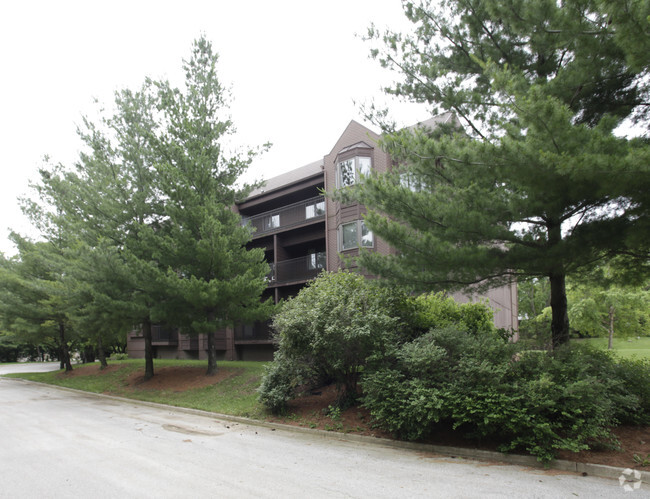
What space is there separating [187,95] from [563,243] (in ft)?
50.4

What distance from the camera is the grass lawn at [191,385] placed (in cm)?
1262

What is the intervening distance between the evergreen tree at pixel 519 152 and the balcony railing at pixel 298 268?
41.1ft

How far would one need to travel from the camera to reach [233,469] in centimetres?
640

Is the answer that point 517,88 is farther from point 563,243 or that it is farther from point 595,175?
point 563,243

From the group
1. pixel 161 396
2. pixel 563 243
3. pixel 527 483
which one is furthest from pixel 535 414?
pixel 161 396

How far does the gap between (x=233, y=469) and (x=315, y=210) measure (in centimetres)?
1771

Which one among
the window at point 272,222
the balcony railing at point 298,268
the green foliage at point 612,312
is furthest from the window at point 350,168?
the green foliage at point 612,312

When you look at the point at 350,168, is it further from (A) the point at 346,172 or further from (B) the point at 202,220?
(B) the point at 202,220

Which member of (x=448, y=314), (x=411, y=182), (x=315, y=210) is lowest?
(x=448, y=314)

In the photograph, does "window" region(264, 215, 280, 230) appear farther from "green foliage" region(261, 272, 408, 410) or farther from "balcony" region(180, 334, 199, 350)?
"green foliage" region(261, 272, 408, 410)

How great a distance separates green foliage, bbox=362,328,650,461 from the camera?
249 inches

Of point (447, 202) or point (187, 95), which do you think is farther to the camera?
point (187, 95)

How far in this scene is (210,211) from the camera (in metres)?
16.0

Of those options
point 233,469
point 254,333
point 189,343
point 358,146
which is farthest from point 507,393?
point 189,343
